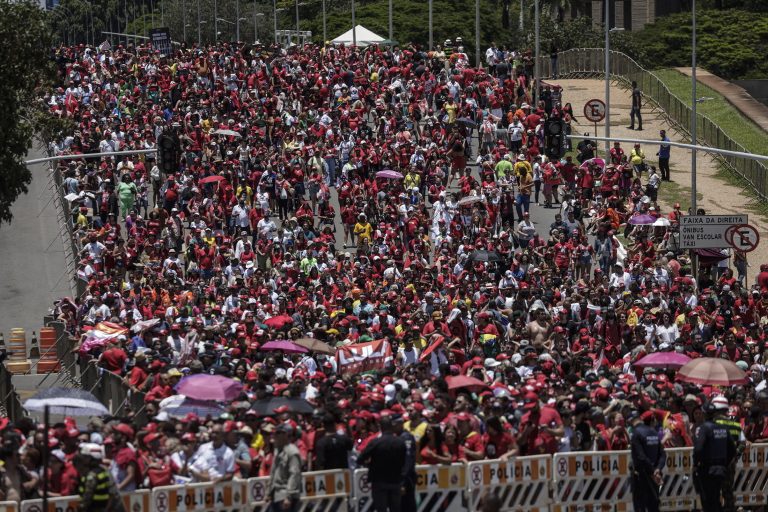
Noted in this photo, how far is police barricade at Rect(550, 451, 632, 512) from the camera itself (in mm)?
18562

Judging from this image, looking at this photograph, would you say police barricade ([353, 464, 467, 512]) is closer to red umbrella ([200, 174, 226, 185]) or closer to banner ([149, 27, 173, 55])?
red umbrella ([200, 174, 226, 185])

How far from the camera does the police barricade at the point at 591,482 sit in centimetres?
1856

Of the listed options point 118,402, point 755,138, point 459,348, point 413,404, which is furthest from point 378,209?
point 755,138

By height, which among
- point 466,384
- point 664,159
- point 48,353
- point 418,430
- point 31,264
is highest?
point 664,159

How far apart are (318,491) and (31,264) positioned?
28.0 metres

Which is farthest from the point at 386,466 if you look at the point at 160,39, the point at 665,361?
the point at 160,39

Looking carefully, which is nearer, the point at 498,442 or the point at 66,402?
the point at 66,402

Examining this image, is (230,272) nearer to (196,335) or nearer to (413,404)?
(196,335)

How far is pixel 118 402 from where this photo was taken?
2406 cm

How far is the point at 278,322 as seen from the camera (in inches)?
1128

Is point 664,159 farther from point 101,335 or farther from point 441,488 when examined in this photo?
point 441,488

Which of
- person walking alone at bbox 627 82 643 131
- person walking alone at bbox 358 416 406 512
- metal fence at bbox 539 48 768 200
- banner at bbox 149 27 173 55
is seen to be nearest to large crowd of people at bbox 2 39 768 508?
person walking alone at bbox 358 416 406 512

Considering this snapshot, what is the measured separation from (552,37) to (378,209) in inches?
1928

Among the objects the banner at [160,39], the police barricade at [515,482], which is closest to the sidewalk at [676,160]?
the banner at [160,39]
